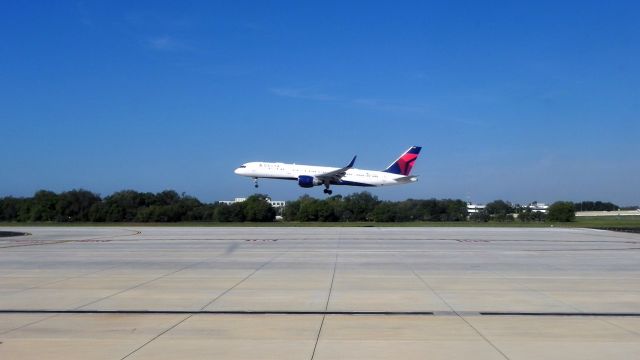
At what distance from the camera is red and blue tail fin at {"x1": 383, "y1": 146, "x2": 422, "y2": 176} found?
7594 cm

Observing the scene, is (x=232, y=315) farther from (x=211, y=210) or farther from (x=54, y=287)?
(x=211, y=210)

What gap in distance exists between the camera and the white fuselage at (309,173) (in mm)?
70812

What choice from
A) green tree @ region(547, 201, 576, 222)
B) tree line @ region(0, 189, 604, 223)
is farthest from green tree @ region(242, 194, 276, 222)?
green tree @ region(547, 201, 576, 222)

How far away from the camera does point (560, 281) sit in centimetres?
1894

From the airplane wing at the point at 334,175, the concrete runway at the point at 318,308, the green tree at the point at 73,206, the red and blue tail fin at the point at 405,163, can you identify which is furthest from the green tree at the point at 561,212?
the concrete runway at the point at 318,308

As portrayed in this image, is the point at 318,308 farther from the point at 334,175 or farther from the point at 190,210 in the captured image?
the point at 190,210

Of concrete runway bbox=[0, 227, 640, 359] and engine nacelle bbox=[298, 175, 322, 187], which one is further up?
engine nacelle bbox=[298, 175, 322, 187]

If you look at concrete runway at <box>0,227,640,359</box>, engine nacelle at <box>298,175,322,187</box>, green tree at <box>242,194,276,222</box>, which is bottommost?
concrete runway at <box>0,227,640,359</box>

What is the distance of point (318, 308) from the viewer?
45.8ft

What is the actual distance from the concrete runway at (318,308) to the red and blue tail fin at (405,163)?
164ft

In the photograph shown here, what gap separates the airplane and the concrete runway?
42.7 metres

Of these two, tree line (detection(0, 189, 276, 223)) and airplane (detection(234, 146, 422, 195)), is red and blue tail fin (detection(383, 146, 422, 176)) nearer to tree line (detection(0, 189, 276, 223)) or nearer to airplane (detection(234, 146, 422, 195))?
airplane (detection(234, 146, 422, 195))

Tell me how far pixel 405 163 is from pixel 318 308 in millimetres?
62842

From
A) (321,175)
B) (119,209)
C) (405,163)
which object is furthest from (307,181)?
(119,209)
